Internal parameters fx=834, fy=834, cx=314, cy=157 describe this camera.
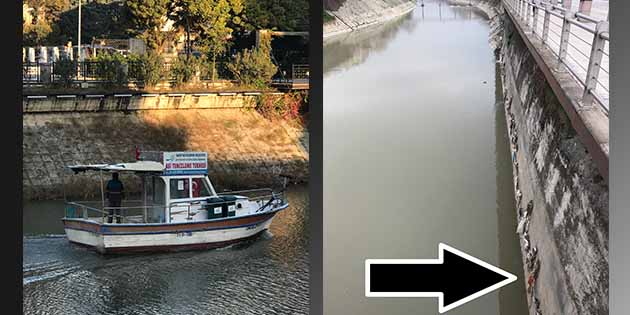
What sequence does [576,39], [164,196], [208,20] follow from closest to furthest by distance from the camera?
[576,39]
[208,20]
[164,196]

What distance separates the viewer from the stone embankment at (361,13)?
3225 mm

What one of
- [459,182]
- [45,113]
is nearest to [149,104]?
[45,113]

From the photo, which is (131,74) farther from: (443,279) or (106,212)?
(443,279)

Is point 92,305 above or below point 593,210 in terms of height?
below

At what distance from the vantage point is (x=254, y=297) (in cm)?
490

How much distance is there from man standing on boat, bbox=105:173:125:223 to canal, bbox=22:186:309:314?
0.24 meters

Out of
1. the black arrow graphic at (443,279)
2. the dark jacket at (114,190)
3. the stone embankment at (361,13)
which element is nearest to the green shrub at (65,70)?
the dark jacket at (114,190)

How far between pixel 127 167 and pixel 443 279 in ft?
7.19

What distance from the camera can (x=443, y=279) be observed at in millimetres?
3117

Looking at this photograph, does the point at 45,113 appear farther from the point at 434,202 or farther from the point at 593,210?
the point at 593,210

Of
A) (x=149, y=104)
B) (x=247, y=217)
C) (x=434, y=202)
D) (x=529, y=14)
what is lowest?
(x=247, y=217)

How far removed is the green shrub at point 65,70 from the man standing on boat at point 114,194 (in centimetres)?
57

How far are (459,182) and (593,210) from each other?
2.43 feet

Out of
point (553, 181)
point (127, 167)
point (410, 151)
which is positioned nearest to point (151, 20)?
point (127, 167)
